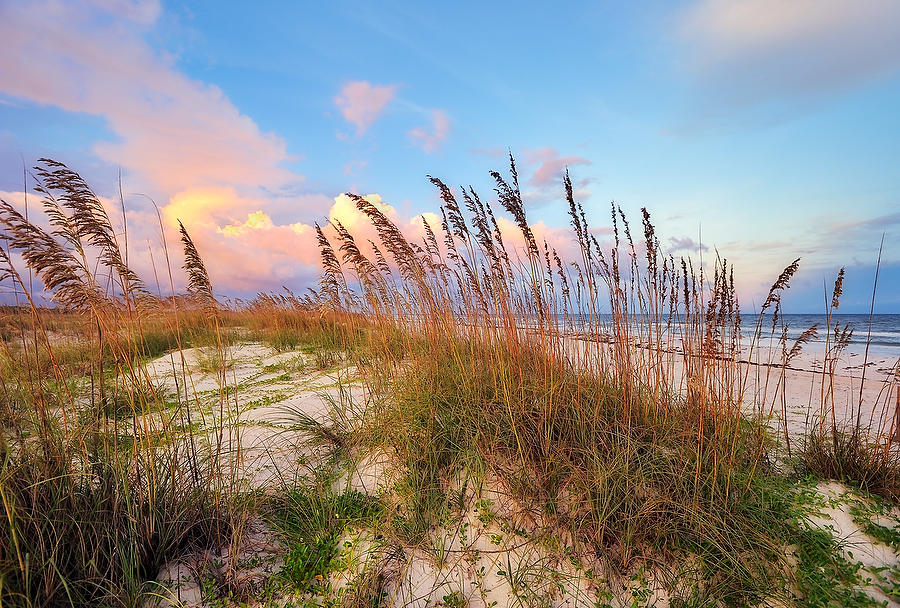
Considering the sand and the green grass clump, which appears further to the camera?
the green grass clump

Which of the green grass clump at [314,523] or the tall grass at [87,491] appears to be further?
the green grass clump at [314,523]

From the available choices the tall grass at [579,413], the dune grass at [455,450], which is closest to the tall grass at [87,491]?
the dune grass at [455,450]

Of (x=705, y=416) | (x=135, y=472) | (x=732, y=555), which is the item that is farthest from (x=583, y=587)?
(x=135, y=472)

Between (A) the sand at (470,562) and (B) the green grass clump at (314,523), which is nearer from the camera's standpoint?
(A) the sand at (470,562)

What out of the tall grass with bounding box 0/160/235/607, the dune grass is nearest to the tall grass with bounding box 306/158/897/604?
the dune grass

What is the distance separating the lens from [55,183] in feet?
7.50

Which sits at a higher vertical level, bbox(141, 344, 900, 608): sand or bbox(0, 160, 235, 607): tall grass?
bbox(0, 160, 235, 607): tall grass

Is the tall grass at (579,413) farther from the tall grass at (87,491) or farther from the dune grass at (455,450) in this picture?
the tall grass at (87,491)

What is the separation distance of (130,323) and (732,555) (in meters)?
4.14

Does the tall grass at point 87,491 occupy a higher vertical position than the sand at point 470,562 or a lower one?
higher

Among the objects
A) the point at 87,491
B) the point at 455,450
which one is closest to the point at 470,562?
the point at 455,450

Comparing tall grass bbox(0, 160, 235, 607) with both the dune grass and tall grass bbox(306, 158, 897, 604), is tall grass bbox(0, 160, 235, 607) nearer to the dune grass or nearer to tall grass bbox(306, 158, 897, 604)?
the dune grass

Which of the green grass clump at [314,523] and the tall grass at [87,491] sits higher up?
the tall grass at [87,491]

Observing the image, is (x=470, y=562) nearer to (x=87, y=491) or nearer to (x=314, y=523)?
(x=314, y=523)
